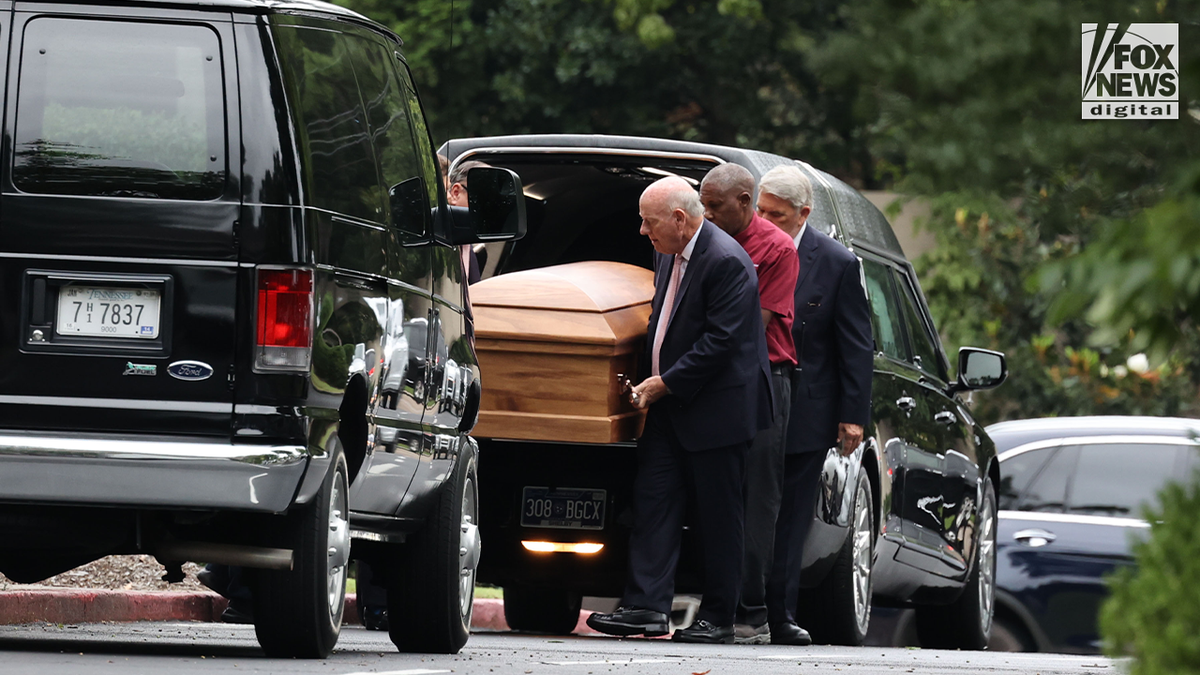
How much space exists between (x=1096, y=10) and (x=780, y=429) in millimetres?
6543

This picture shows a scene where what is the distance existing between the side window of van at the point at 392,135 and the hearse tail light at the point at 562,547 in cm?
204

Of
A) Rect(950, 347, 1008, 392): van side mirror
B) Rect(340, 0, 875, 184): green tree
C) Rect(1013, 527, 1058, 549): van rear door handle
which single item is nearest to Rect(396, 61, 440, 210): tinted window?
Rect(950, 347, 1008, 392): van side mirror

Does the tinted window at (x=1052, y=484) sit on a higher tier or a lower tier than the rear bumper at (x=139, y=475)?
lower

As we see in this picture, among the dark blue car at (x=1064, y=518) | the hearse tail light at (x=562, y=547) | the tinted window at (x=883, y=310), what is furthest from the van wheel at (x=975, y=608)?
the hearse tail light at (x=562, y=547)

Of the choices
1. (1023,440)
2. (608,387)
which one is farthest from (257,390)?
(1023,440)

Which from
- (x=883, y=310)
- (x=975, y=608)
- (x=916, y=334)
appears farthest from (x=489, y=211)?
(x=975, y=608)

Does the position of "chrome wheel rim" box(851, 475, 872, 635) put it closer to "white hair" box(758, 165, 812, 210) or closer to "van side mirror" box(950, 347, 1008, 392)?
"white hair" box(758, 165, 812, 210)

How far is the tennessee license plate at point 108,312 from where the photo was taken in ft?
20.5

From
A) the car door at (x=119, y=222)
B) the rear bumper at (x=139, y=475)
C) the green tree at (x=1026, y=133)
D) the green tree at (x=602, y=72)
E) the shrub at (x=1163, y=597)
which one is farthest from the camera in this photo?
the green tree at (x=602, y=72)

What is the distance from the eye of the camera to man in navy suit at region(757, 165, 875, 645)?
9.40 m

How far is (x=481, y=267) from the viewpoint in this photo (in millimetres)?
10414

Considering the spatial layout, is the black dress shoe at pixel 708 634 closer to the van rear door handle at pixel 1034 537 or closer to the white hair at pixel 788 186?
the white hair at pixel 788 186

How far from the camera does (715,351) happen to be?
29.1ft

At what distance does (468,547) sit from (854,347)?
2.21m
